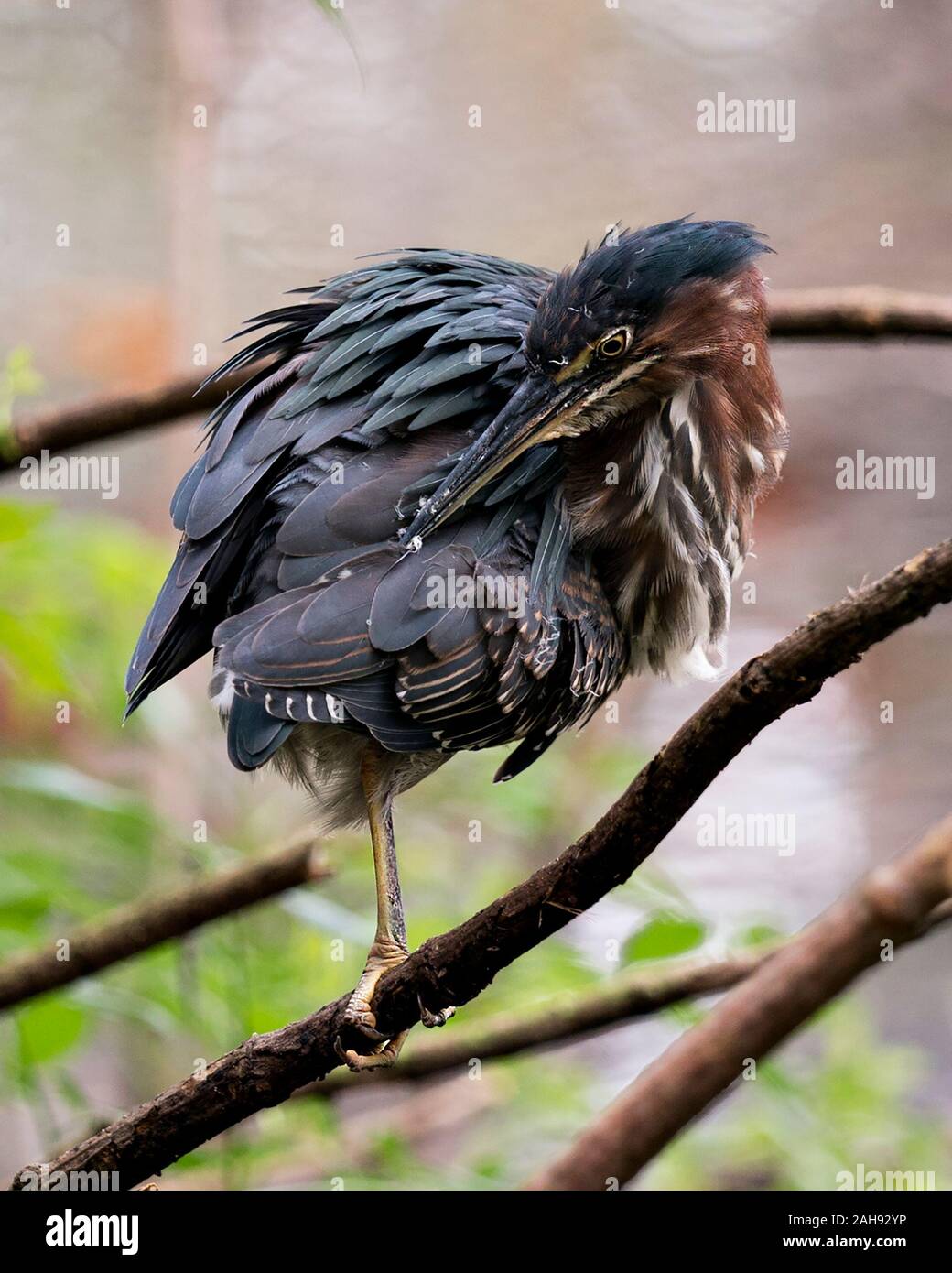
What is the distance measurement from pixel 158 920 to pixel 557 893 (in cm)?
86

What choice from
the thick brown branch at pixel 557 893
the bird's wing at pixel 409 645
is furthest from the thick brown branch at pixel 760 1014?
the bird's wing at pixel 409 645

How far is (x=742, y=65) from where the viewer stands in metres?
4.97

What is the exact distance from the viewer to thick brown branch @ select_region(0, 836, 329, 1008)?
2125mm

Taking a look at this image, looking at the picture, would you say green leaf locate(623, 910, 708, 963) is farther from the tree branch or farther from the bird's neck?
the tree branch

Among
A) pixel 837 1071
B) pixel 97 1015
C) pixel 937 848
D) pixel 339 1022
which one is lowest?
pixel 837 1071

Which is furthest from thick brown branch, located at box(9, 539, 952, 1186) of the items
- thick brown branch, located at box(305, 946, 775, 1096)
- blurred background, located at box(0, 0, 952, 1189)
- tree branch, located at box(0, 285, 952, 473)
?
tree branch, located at box(0, 285, 952, 473)

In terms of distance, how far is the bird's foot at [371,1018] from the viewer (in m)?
1.83

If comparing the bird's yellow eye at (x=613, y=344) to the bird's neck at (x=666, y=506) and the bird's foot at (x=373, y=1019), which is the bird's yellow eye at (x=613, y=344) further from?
the bird's foot at (x=373, y=1019)

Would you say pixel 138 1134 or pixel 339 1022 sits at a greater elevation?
pixel 339 1022

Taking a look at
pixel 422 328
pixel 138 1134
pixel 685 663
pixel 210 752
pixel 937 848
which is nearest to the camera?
pixel 937 848

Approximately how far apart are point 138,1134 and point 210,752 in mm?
2129
